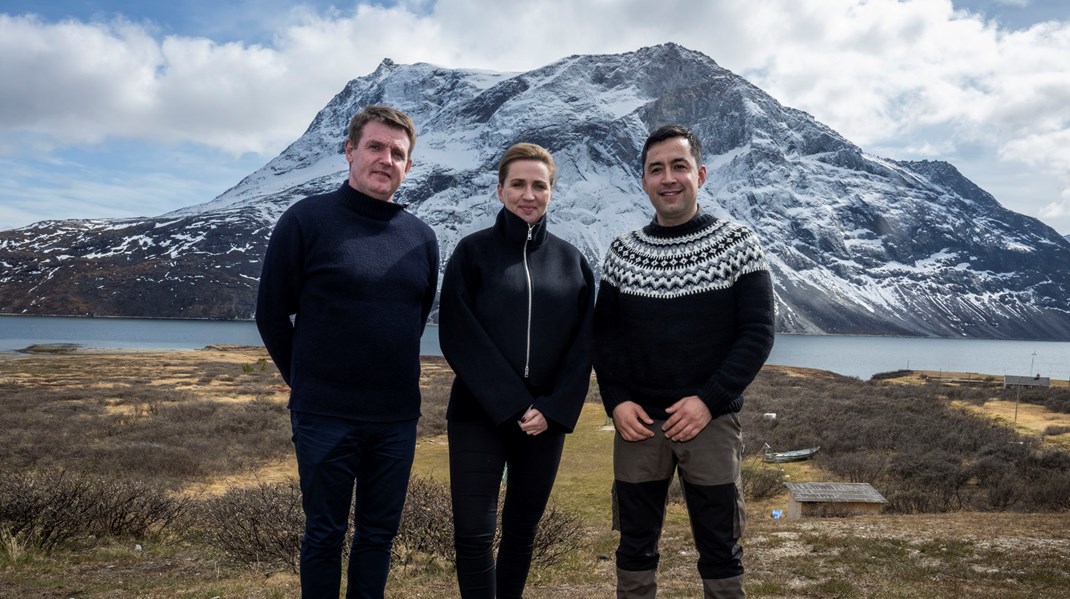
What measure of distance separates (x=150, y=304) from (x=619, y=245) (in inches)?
6841

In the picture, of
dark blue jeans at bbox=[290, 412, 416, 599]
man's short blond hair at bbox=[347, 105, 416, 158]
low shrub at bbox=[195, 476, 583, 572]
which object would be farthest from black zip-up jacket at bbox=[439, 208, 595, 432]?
low shrub at bbox=[195, 476, 583, 572]

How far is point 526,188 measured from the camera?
9.49 ft

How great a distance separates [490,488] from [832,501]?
8734 millimetres

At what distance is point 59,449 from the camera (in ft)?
48.7

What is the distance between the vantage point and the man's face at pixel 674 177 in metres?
2.83

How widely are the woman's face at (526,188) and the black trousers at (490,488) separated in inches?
37.9

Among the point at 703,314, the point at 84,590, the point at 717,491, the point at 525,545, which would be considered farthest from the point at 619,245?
the point at 84,590

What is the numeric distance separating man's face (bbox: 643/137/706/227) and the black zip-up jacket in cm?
53

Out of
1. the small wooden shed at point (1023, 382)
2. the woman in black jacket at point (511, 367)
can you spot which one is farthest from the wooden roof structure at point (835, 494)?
the small wooden shed at point (1023, 382)

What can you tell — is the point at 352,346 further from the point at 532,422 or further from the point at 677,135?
the point at 677,135

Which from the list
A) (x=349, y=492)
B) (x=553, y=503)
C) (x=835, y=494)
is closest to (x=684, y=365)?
(x=349, y=492)

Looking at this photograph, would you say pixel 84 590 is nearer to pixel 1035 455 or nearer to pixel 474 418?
pixel 474 418

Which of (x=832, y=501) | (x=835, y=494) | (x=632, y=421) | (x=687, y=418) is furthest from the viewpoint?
(x=835, y=494)

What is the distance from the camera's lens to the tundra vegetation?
16.5ft
